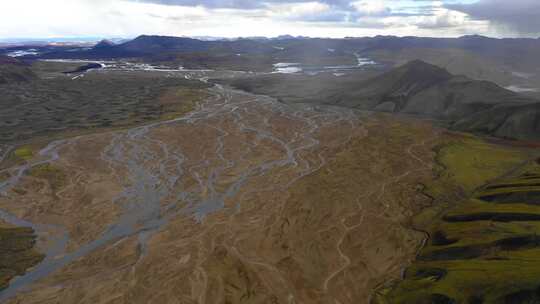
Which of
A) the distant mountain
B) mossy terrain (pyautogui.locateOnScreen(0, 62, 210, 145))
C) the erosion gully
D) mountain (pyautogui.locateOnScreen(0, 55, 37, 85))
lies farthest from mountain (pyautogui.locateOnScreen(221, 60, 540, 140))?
mountain (pyautogui.locateOnScreen(0, 55, 37, 85))

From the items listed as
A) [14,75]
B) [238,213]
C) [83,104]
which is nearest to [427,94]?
[238,213]

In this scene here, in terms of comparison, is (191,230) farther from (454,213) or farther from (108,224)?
(454,213)

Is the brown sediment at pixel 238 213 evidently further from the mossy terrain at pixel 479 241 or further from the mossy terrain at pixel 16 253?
the mossy terrain at pixel 16 253

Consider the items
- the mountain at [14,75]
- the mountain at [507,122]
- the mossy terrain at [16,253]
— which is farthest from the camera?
the mountain at [14,75]

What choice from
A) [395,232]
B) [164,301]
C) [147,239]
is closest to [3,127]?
[147,239]

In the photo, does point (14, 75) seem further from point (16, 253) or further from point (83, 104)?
point (16, 253)

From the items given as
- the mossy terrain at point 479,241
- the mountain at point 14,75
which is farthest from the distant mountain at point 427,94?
the mountain at point 14,75
